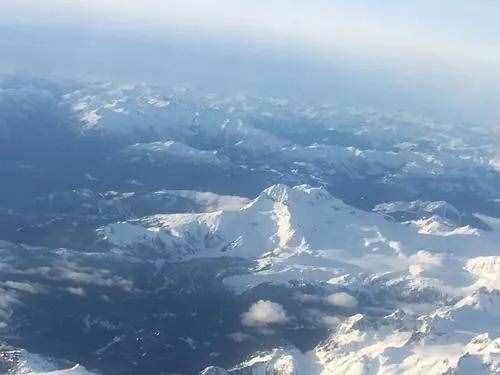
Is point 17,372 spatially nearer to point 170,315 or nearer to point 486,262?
point 170,315

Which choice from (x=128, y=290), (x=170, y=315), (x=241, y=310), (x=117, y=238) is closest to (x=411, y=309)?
(x=241, y=310)

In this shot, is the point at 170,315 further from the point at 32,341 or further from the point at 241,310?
the point at 32,341

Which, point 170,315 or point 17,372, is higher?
point 17,372

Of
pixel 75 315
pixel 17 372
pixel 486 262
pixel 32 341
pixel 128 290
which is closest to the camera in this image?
pixel 17 372

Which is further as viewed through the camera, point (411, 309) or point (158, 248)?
point (158, 248)

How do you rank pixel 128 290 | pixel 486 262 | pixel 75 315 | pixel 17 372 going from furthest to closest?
1. pixel 486 262
2. pixel 128 290
3. pixel 75 315
4. pixel 17 372

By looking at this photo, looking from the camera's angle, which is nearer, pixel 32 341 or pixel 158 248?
pixel 32 341

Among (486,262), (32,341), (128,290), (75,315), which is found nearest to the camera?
(32,341)

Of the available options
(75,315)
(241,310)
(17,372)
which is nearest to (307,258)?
(241,310)

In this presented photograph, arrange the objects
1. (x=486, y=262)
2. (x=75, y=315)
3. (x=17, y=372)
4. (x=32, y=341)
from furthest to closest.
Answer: (x=486, y=262) < (x=75, y=315) < (x=32, y=341) < (x=17, y=372)
